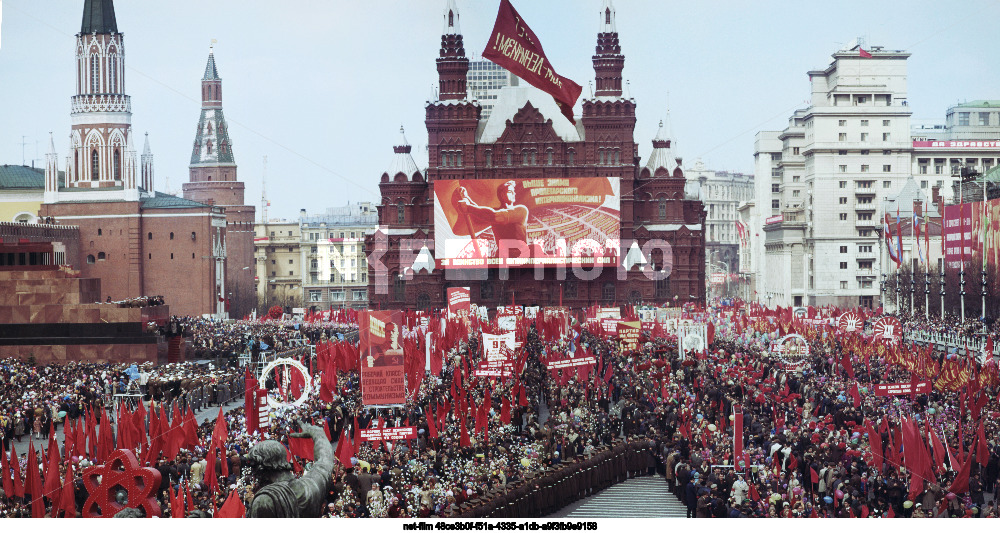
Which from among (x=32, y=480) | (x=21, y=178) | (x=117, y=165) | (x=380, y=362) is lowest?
(x=32, y=480)

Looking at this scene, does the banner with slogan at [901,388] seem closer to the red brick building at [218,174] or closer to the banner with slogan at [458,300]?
the banner with slogan at [458,300]

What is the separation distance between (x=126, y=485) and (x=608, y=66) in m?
55.1

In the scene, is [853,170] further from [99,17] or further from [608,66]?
[99,17]

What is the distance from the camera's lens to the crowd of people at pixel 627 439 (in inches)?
732

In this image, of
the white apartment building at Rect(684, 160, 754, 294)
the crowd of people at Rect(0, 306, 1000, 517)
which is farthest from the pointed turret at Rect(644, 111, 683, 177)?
the white apartment building at Rect(684, 160, 754, 294)

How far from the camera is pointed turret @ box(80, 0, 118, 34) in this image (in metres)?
61.5

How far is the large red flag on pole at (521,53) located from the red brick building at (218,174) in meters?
77.0

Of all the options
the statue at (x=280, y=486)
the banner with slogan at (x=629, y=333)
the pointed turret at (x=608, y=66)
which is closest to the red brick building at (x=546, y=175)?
the pointed turret at (x=608, y=66)

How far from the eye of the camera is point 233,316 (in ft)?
278

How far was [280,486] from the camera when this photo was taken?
9984 mm

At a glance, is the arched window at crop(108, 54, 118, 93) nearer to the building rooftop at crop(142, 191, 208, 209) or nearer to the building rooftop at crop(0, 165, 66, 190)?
the building rooftop at crop(142, 191, 208, 209)

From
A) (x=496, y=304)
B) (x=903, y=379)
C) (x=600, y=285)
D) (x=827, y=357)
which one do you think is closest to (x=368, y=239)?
(x=496, y=304)

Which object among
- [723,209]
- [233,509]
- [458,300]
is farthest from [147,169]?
[723,209]

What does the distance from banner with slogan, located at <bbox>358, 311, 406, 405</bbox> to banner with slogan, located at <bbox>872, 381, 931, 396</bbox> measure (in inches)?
374
